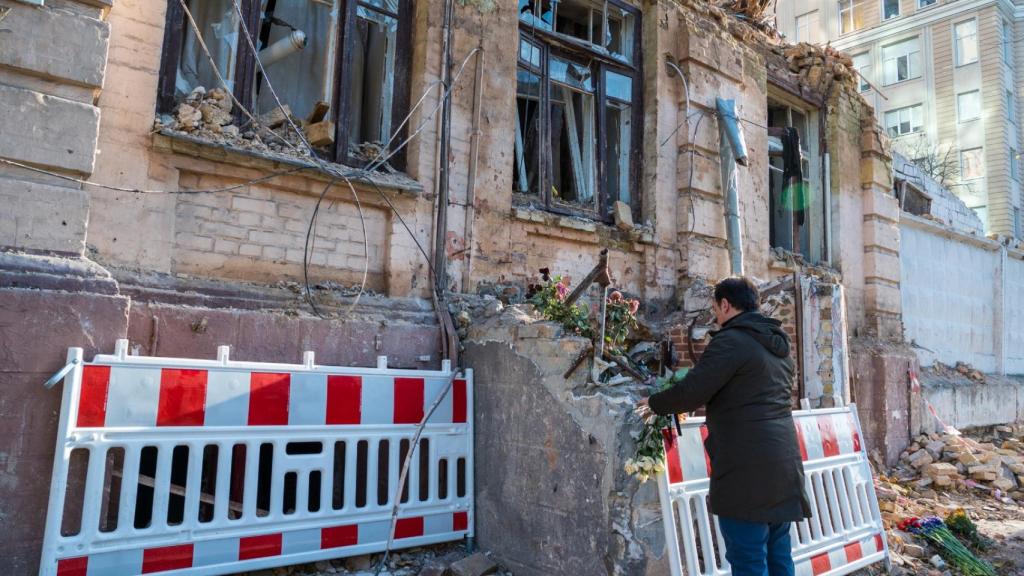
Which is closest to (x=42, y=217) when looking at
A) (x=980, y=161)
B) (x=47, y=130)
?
(x=47, y=130)

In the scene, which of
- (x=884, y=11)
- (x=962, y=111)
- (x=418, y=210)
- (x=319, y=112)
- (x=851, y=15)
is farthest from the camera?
(x=851, y=15)

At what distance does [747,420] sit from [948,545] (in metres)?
3.64

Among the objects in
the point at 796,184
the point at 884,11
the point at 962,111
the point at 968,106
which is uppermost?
the point at 884,11

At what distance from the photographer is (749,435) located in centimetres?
297

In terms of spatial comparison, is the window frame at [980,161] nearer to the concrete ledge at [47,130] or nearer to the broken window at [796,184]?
the broken window at [796,184]

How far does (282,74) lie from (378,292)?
6.28 ft

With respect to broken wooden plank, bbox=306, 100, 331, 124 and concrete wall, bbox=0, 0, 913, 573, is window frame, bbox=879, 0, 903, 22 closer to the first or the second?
concrete wall, bbox=0, 0, 913, 573

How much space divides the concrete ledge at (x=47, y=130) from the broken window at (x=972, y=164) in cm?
3053

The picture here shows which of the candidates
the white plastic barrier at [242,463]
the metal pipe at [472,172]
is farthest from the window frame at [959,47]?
the white plastic barrier at [242,463]

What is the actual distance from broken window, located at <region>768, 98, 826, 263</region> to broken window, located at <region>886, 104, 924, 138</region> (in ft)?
70.9

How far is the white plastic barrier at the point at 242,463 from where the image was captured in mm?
3125

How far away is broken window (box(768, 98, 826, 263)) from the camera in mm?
9516

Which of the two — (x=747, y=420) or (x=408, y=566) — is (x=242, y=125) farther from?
(x=747, y=420)

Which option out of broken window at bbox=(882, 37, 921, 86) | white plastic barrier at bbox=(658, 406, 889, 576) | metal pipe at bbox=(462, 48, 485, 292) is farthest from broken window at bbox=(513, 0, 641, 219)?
broken window at bbox=(882, 37, 921, 86)
